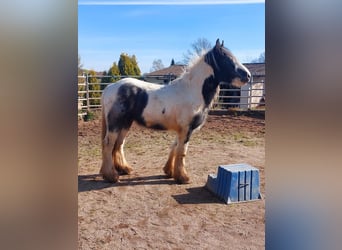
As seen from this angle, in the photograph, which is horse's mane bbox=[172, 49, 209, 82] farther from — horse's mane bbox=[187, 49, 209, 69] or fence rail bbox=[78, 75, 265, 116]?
fence rail bbox=[78, 75, 265, 116]

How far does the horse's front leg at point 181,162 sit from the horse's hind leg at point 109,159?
0.56m

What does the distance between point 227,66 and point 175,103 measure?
60 centimetres

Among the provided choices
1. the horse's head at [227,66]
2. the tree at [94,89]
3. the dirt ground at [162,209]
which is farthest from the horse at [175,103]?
the tree at [94,89]

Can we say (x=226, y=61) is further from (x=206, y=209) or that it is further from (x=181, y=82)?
(x=206, y=209)

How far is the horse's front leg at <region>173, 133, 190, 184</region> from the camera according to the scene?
115 inches

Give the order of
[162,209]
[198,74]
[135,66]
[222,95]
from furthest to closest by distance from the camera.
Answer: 1. [135,66]
2. [222,95]
3. [198,74]
4. [162,209]

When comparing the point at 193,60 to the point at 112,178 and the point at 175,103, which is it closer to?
the point at 175,103

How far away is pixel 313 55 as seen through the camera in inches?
19.0

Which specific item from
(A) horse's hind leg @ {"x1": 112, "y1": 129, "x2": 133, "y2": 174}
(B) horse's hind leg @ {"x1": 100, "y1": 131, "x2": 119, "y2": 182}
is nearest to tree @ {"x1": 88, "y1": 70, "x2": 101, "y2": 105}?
(A) horse's hind leg @ {"x1": 112, "y1": 129, "x2": 133, "y2": 174}

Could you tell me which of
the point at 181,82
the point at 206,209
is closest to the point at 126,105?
the point at 181,82

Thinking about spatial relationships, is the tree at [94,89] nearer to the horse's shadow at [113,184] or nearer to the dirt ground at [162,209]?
the dirt ground at [162,209]

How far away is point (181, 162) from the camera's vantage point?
9.68ft

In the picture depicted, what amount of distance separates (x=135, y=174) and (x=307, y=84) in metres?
2.82

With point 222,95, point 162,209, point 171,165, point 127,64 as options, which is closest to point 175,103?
point 171,165
